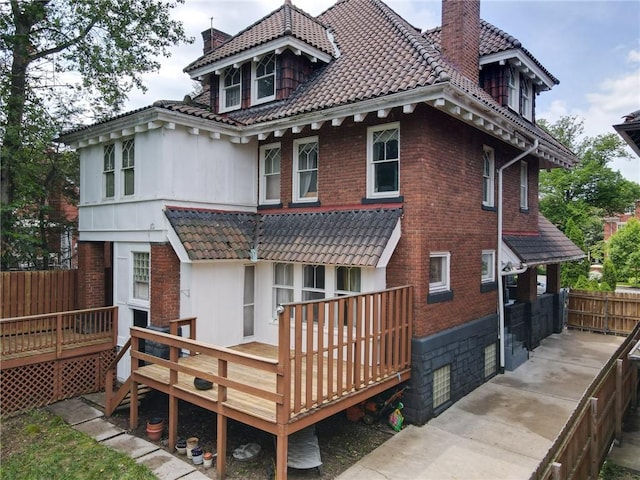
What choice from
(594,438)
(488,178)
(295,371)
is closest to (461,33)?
(488,178)

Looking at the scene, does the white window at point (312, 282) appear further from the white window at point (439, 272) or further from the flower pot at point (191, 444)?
the flower pot at point (191, 444)

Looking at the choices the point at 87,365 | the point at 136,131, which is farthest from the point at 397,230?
the point at 87,365

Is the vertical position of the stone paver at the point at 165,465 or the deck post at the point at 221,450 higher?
the deck post at the point at 221,450

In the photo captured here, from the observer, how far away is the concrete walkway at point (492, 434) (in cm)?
643

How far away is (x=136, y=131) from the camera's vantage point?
372 inches

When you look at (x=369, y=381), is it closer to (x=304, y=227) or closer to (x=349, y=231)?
(x=349, y=231)

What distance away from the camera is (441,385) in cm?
872

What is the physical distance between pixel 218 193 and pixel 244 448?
228 inches

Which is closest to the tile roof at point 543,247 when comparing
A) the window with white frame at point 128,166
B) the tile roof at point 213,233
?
the tile roof at point 213,233

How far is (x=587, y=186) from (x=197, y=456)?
134 feet

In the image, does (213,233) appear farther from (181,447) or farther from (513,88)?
(513,88)

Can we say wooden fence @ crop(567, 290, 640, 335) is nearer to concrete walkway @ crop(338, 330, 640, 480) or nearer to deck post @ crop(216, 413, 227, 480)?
concrete walkway @ crop(338, 330, 640, 480)

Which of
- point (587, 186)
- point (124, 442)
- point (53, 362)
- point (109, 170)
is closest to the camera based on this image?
point (124, 442)

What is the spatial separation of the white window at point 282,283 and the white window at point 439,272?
323 centimetres
